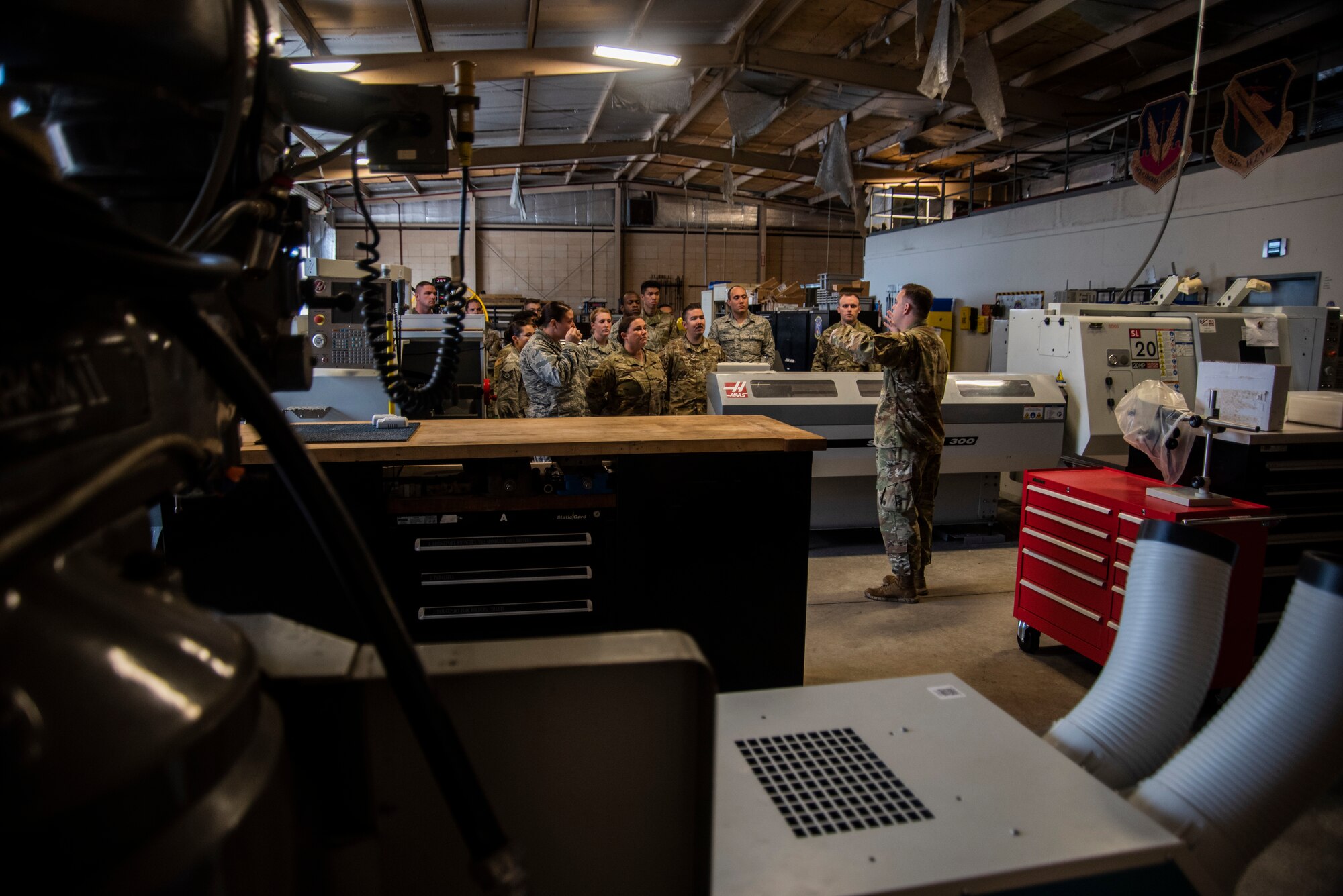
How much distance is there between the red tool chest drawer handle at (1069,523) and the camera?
2.87 meters

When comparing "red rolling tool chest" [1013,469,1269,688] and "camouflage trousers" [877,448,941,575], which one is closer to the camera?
"red rolling tool chest" [1013,469,1269,688]

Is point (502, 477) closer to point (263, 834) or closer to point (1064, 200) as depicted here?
point (263, 834)

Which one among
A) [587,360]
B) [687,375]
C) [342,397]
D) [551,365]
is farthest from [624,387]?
[342,397]

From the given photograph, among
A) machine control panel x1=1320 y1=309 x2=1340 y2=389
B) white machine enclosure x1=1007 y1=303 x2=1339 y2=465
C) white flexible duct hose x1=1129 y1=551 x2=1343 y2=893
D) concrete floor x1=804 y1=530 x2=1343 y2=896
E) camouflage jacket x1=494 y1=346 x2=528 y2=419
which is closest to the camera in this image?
white flexible duct hose x1=1129 y1=551 x2=1343 y2=893

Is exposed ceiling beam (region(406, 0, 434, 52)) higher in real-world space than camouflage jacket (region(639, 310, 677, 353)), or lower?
higher

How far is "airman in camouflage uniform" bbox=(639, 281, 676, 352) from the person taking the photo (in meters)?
6.37

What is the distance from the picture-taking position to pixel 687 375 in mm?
5234

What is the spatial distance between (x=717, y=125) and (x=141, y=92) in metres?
10.2

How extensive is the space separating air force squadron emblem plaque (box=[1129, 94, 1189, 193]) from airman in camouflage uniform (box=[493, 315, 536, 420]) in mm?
4353

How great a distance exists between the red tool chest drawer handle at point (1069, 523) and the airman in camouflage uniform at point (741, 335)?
9.87ft

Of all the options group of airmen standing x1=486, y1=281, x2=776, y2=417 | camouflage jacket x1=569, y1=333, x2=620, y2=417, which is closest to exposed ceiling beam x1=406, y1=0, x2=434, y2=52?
group of airmen standing x1=486, y1=281, x2=776, y2=417

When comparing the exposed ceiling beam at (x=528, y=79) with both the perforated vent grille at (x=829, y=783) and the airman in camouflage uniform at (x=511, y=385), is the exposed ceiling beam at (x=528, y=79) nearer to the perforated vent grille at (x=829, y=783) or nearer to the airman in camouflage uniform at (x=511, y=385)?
the airman in camouflage uniform at (x=511, y=385)

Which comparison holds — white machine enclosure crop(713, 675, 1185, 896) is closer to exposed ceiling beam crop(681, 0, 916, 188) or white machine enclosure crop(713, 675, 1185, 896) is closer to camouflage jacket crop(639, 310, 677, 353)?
camouflage jacket crop(639, 310, 677, 353)

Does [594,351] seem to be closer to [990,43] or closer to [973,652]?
[973,652]
